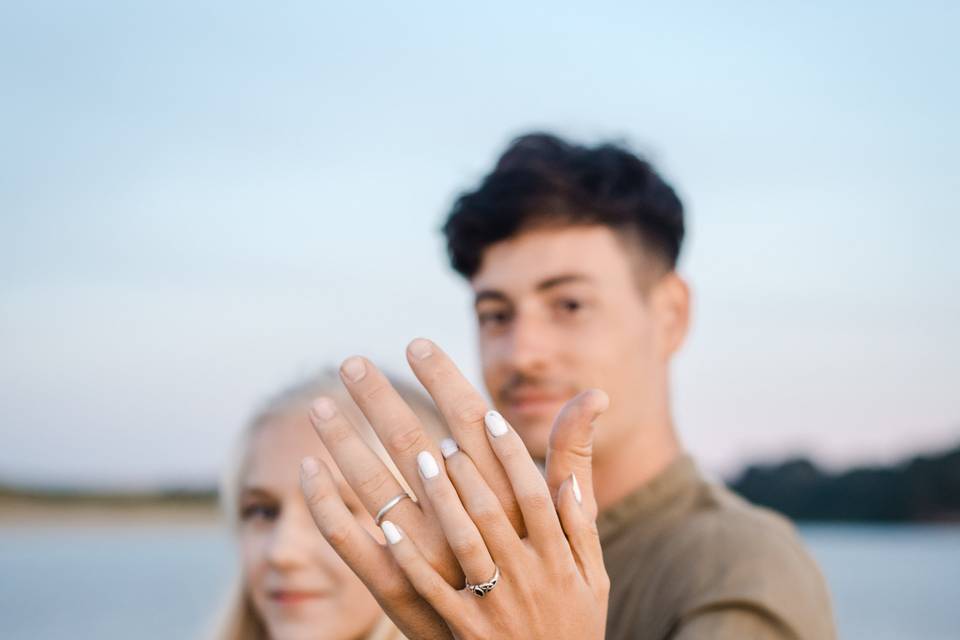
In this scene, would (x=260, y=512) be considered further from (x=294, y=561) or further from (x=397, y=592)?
(x=397, y=592)

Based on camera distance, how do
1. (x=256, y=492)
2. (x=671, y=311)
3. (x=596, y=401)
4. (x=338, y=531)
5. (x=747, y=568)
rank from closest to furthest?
(x=596, y=401) → (x=338, y=531) → (x=747, y=568) → (x=256, y=492) → (x=671, y=311)

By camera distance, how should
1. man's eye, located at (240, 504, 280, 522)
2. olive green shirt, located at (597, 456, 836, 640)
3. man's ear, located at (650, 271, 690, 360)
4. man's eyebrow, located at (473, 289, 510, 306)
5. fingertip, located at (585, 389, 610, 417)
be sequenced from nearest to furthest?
1. fingertip, located at (585, 389, 610, 417)
2. olive green shirt, located at (597, 456, 836, 640)
3. man's eye, located at (240, 504, 280, 522)
4. man's eyebrow, located at (473, 289, 510, 306)
5. man's ear, located at (650, 271, 690, 360)

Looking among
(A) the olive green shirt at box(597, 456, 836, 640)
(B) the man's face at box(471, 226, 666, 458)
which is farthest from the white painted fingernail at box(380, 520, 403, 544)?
(B) the man's face at box(471, 226, 666, 458)

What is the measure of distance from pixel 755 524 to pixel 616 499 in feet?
1.76

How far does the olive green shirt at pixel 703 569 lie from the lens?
2340 millimetres

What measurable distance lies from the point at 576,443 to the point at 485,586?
0.24 m

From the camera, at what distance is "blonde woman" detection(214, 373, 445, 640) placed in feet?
8.09

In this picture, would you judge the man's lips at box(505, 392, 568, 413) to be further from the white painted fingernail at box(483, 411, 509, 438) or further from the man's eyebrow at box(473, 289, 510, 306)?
the white painted fingernail at box(483, 411, 509, 438)

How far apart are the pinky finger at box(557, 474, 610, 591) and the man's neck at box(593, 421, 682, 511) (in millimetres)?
1627

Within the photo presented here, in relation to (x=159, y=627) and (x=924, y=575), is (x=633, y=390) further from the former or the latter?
(x=924, y=575)

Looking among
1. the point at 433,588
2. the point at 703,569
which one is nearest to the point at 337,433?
the point at 433,588

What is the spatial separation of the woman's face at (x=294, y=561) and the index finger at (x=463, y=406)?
40.1 inches

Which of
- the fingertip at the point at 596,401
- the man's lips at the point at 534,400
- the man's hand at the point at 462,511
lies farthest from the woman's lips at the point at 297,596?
the fingertip at the point at 596,401

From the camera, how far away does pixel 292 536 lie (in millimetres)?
2469
